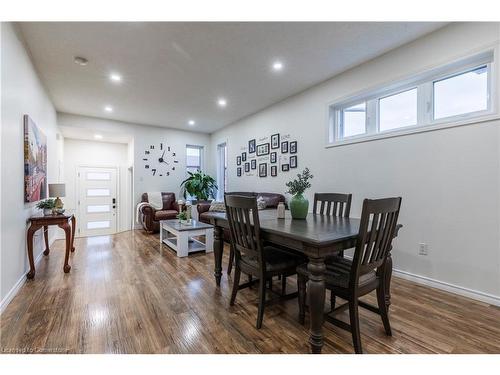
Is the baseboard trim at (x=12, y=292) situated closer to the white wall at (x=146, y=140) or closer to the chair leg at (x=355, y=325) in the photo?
the chair leg at (x=355, y=325)

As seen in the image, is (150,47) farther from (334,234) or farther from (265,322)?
(265,322)

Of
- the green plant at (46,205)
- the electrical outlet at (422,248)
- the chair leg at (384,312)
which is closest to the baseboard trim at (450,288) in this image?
the electrical outlet at (422,248)

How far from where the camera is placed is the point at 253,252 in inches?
74.6

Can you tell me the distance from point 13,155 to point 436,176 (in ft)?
14.2

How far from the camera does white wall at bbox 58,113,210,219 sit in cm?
534

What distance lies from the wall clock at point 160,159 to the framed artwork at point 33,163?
104 inches

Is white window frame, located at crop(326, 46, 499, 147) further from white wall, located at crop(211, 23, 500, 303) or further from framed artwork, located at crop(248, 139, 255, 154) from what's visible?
framed artwork, located at crop(248, 139, 255, 154)

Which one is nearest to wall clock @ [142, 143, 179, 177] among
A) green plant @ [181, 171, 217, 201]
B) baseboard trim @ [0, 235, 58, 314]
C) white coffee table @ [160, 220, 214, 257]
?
green plant @ [181, 171, 217, 201]

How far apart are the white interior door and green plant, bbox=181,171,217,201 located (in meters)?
1.92

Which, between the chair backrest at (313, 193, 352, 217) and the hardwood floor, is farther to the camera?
the chair backrest at (313, 193, 352, 217)

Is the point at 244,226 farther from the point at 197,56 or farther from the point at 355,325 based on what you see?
the point at 197,56

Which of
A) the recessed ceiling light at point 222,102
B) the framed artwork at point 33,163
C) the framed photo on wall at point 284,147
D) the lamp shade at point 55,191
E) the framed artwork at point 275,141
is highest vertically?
the recessed ceiling light at point 222,102

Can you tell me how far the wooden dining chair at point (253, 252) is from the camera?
71.7 inches

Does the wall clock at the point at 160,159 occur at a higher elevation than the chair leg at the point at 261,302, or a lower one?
higher
